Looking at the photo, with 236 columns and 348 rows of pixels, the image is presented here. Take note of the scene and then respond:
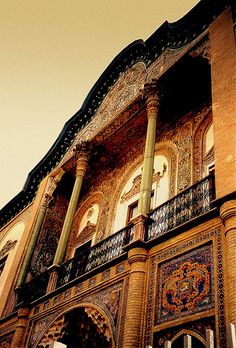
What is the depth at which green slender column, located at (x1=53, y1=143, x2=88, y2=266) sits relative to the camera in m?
10.1

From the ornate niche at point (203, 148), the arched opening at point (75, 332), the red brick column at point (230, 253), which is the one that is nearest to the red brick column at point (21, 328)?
the arched opening at point (75, 332)

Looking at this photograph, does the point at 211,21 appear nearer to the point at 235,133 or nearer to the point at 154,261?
the point at 235,133

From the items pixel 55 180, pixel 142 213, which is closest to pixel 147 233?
pixel 142 213

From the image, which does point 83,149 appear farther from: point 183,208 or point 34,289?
point 183,208

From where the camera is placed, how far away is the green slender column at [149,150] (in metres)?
8.02

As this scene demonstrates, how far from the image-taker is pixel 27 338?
942cm

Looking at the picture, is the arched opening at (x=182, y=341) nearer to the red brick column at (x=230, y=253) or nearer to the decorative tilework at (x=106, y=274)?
the red brick column at (x=230, y=253)

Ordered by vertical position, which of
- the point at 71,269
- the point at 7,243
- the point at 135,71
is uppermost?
the point at 135,71

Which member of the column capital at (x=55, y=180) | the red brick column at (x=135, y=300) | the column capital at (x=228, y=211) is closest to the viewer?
the column capital at (x=228, y=211)

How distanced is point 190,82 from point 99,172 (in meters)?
4.80

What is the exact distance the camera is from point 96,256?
9.01 metres

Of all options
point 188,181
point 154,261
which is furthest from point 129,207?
point 154,261

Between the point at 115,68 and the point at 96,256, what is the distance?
7.75 metres

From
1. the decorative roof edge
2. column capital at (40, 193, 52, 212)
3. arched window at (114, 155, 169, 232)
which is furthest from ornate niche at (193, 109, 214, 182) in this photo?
column capital at (40, 193, 52, 212)
